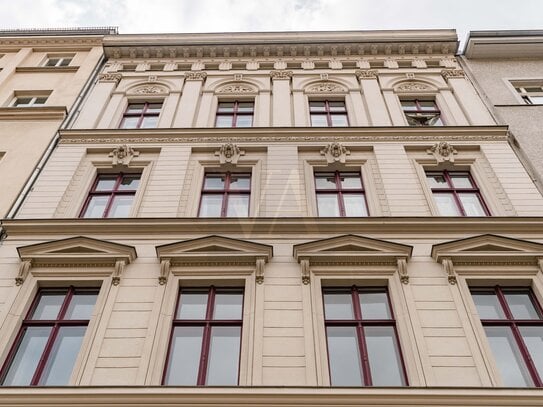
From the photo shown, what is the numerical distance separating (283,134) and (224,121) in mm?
3035

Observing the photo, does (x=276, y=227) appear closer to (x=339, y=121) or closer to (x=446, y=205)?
(x=446, y=205)

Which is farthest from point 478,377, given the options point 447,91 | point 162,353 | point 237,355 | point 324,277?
point 447,91

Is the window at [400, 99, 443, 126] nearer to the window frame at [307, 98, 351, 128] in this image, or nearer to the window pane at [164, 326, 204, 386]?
the window frame at [307, 98, 351, 128]

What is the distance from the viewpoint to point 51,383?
32.0ft

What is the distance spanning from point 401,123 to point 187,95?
8.25m

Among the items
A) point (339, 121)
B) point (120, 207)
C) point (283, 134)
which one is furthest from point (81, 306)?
point (339, 121)

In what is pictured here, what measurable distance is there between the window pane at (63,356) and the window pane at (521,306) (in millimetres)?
9082

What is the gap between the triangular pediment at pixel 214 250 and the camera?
11.9 meters

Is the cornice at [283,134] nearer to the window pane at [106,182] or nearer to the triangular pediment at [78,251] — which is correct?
the window pane at [106,182]

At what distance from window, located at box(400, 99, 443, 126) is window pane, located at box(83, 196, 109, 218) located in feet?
35.1

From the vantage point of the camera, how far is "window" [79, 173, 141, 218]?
14.4 m

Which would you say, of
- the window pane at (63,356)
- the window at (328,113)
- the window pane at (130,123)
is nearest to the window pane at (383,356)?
the window pane at (63,356)

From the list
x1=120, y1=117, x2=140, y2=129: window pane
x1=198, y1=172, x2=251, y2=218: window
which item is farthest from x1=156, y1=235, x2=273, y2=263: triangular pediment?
x1=120, y1=117, x2=140, y2=129: window pane

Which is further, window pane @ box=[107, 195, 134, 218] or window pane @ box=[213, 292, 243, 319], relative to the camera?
window pane @ box=[107, 195, 134, 218]
